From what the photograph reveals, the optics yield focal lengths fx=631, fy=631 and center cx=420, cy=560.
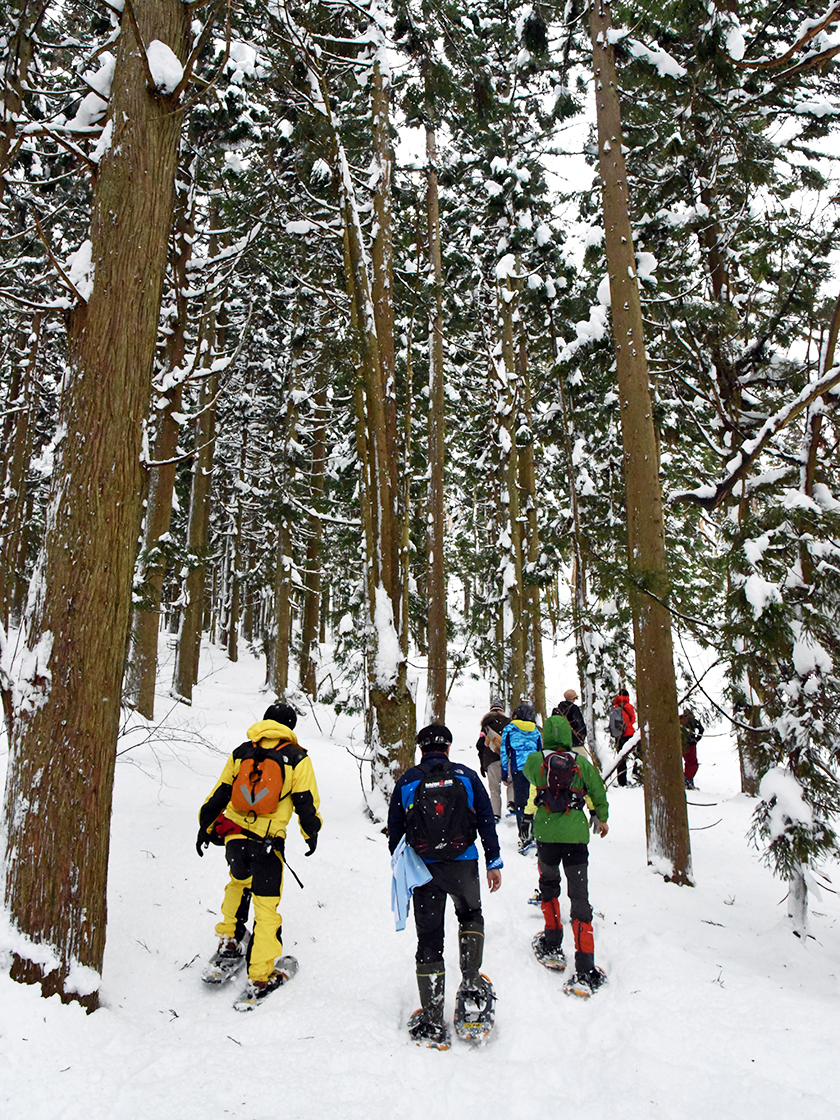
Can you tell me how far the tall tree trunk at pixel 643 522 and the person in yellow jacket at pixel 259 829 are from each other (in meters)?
3.63

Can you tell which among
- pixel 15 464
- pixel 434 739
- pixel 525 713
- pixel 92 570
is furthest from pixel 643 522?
pixel 15 464

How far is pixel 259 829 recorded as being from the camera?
4.29 meters

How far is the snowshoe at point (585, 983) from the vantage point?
4.32 m

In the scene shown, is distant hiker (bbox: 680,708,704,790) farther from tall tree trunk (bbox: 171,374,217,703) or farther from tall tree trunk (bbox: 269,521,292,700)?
tall tree trunk (bbox: 171,374,217,703)

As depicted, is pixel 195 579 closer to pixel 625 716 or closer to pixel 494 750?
pixel 494 750

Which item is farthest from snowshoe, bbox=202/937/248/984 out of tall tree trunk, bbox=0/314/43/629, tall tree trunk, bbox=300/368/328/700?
tall tree trunk, bbox=300/368/328/700

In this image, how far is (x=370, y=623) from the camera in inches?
314

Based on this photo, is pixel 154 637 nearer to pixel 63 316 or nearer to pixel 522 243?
pixel 63 316

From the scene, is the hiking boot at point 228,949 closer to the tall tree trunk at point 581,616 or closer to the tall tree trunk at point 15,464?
the tall tree trunk at point 15,464

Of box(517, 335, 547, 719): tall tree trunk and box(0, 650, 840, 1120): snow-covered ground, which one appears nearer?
box(0, 650, 840, 1120): snow-covered ground

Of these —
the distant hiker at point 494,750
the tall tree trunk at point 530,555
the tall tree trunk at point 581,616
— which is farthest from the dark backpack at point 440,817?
the tall tree trunk at point 530,555

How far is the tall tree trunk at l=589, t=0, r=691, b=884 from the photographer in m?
6.62

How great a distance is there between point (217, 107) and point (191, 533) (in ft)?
29.4

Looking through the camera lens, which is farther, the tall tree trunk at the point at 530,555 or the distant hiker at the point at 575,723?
the tall tree trunk at the point at 530,555
